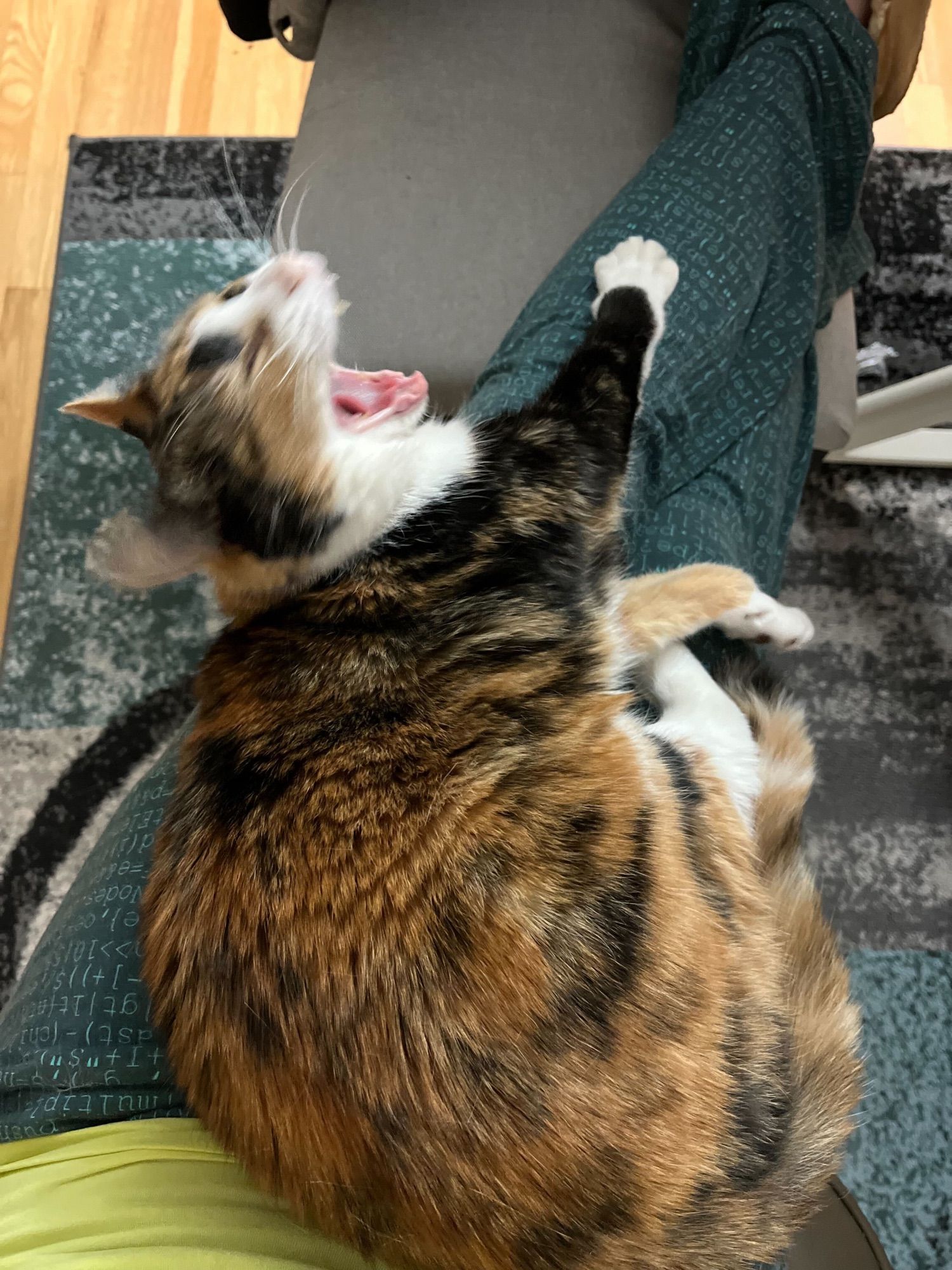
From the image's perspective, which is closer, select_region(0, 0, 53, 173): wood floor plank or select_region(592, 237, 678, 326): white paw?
select_region(592, 237, 678, 326): white paw

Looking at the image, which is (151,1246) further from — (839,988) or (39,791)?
(39,791)

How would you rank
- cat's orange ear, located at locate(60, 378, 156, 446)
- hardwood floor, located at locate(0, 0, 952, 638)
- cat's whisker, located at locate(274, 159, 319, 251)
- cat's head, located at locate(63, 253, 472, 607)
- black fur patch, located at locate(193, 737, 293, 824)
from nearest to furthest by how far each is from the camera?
black fur patch, located at locate(193, 737, 293, 824)
cat's head, located at locate(63, 253, 472, 607)
cat's orange ear, located at locate(60, 378, 156, 446)
cat's whisker, located at locate(274, 159, 319, 251)
hardwood floor, located at locate(0, 0, 952, 638)

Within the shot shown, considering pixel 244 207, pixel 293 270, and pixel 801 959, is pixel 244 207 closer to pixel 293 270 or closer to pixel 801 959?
pixel 293 270

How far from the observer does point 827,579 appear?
1480mm

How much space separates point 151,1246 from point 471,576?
2.10ft

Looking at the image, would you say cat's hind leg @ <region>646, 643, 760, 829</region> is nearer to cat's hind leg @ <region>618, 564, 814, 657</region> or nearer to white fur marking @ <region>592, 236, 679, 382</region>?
cat's hind leg @ <region>618, 564, 814, 657</region>

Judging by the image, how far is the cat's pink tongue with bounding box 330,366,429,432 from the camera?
991mm

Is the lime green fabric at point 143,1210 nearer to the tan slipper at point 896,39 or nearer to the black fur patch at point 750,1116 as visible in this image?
the black fur patch at point 750,1116

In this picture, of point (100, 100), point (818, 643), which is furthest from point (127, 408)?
point (100, 100)

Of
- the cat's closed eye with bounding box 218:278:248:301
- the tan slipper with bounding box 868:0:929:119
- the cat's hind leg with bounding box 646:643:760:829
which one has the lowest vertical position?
the cat's hind leg with bounding box 646:643:760:829

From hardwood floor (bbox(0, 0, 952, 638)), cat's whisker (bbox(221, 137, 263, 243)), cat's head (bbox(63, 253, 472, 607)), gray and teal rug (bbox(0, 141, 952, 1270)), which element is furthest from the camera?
hardwood floor (bbox(0, 0, 952, 638))

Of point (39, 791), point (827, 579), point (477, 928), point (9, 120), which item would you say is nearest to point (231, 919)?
point (477, 928)

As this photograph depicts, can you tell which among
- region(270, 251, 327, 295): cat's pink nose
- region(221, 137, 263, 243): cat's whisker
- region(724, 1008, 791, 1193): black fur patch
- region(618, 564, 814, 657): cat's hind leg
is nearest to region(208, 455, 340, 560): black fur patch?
region(270, 251, 327, 295): cat's pink nose

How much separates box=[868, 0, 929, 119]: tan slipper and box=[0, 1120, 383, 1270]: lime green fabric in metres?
1.60
